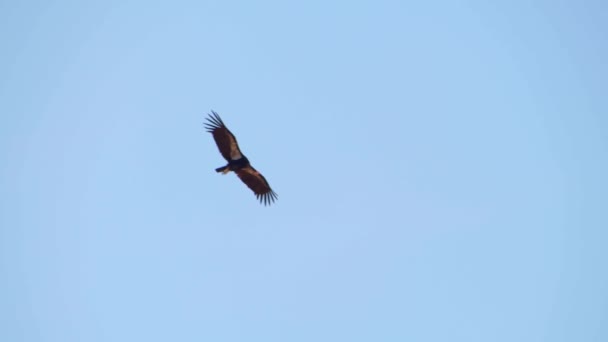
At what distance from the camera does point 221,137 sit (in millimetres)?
38344

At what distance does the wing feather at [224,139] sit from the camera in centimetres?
3809

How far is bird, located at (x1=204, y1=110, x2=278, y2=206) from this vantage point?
38156 mm

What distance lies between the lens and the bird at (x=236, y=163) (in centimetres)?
3816

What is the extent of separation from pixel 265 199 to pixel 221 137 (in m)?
4.13

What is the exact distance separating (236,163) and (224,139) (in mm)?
1256

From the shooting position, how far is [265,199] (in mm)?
40844

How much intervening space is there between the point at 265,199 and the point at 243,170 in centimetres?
193

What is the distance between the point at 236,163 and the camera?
3897 cm

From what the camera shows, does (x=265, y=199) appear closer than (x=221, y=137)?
No

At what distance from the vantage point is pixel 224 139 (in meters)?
38.4

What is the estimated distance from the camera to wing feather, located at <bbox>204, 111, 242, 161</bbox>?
38094 mm
